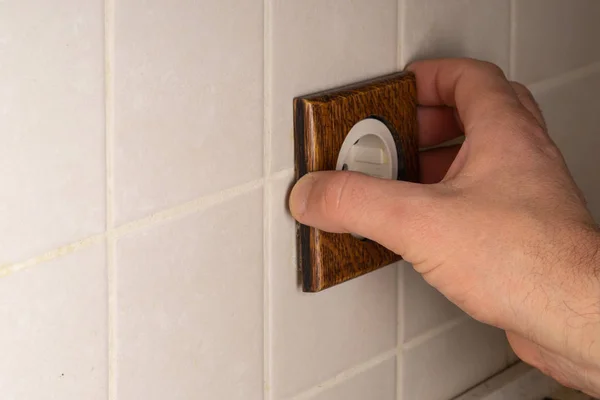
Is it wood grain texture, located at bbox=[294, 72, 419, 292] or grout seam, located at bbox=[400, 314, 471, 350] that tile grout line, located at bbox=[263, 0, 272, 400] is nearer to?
wood grain texture, located at bbox=[294, 72, 419, 292]

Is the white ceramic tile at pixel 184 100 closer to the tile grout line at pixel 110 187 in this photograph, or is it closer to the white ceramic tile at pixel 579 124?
the tile grout line at pixel 110 187

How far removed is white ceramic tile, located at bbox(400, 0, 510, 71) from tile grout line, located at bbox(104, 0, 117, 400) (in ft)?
1.03

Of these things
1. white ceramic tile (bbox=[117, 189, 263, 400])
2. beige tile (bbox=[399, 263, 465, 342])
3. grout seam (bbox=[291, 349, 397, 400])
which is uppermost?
white ceramic tile (bbox=[117, 189, 263, 400])

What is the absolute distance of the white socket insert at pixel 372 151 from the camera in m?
0.76

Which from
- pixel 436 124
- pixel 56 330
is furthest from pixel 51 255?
pixel 436 124

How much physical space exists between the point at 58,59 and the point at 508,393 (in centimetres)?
62

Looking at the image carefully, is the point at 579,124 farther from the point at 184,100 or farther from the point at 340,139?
the point at 184,100

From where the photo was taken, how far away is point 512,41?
0.94 metres

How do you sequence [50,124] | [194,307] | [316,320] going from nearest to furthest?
[50,124] → [194,307] → [316,320]

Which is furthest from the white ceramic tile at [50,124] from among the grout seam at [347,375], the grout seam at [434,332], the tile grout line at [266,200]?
the grout seam at [434,332]

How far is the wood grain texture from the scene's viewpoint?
712mm

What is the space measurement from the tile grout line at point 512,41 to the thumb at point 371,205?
0.99ft

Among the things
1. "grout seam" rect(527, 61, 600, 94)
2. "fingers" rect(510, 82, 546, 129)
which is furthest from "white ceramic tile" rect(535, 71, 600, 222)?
"fingers" rect(510, 82, 546, 129)

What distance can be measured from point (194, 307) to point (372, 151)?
0.69 ft
